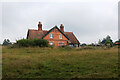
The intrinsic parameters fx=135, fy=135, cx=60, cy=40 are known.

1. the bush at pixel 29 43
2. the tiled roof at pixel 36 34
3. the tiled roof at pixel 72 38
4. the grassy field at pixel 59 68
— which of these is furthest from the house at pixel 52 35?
the grassy field at pixel 59 68

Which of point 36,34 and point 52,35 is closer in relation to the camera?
point 36,34

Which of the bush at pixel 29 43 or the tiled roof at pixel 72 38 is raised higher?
the tiled roof at pixel 72 38

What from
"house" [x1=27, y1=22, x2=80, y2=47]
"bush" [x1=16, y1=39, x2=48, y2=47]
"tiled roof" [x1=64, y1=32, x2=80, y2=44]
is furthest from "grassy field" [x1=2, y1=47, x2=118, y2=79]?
"tiled roof" [x1=64, y1=32, x2=80, y2=44]

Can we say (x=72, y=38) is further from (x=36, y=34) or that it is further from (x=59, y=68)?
(x=59, y=68)

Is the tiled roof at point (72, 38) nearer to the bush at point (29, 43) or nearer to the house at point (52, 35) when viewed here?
the house at point (52, 35)

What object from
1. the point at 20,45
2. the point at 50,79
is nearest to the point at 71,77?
the point at 50,79

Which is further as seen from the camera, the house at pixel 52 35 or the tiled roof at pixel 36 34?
the house at pixel 52 35

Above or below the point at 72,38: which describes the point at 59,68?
below

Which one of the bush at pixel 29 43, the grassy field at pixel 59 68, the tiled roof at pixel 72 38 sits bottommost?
the grassy field at pixel 59 68

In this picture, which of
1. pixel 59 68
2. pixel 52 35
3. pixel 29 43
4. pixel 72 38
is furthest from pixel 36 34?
pixel 59 68

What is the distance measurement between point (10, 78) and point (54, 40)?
2900cm

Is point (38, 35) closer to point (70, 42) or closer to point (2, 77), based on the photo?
point (70, 42)

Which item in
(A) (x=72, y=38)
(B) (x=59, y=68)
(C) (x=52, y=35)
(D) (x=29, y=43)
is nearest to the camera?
(B) (x=59, y=68)

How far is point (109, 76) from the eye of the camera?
568cm
